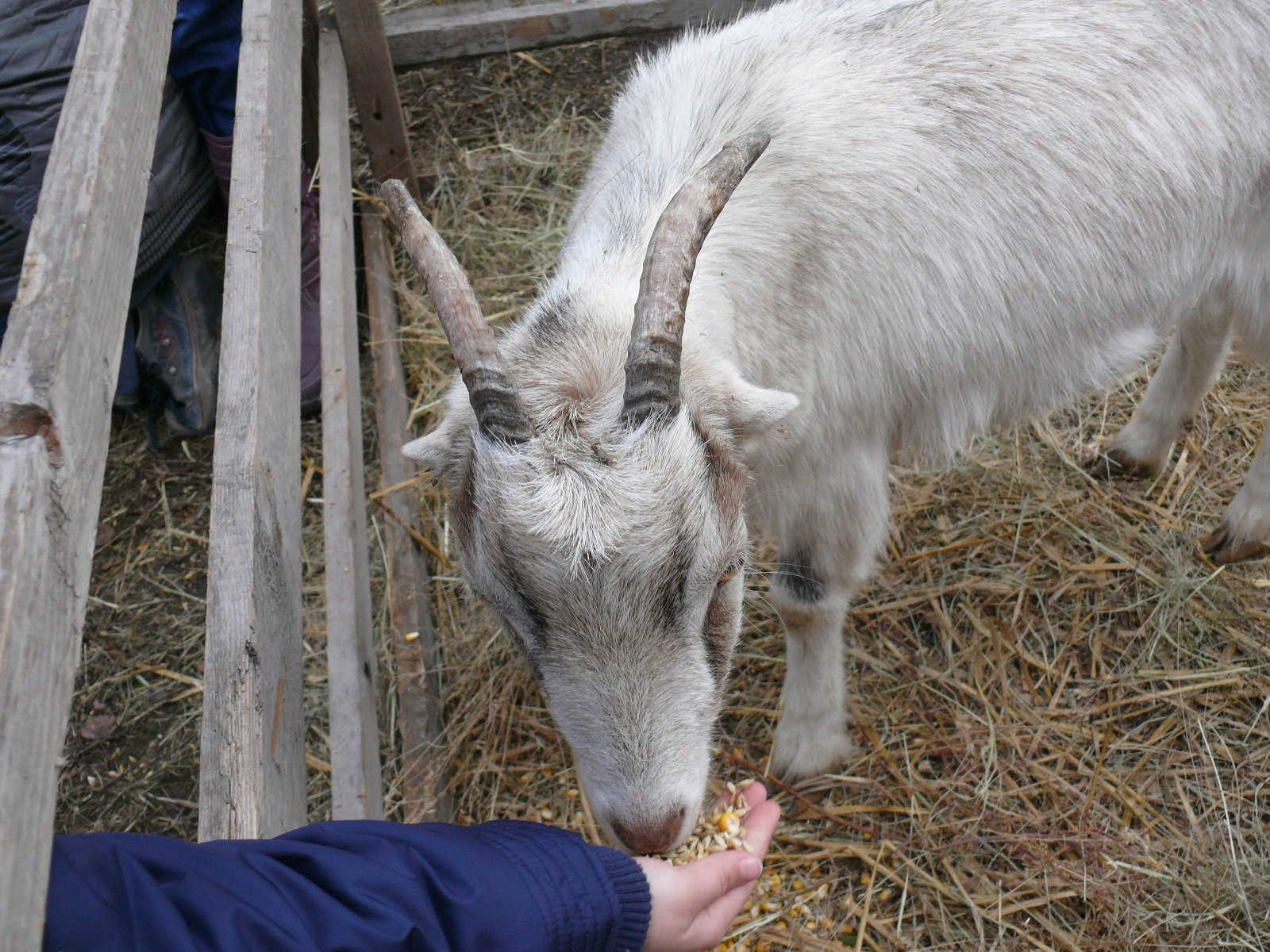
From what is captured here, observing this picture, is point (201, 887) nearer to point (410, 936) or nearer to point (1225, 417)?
point (410, 936)

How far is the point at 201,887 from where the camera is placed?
140 centimetres

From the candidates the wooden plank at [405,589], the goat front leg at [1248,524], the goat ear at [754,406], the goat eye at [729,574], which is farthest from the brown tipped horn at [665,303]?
the goat front leg at [1248,524]

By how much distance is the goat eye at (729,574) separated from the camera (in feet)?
7.11

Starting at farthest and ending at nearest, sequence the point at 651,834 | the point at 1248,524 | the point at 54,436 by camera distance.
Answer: the point at 1248,524 < the point at 651,834 < the point at 54,436

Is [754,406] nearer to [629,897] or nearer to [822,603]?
[629,897]

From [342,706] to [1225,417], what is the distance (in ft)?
12.2

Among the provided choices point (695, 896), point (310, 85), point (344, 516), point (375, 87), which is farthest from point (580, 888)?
point (310, 85)

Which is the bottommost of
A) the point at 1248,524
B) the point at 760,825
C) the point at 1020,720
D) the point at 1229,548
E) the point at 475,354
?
the point at 1020,720

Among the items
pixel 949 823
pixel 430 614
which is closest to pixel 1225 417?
pixel 949 823

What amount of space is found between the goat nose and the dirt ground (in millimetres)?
1103

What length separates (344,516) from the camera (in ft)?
10.2

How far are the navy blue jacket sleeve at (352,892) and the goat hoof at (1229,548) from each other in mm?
2983

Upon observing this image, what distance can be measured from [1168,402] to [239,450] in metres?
3.45

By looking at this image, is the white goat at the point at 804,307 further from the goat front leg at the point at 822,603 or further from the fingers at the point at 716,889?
the fingers at the point at 716,889
